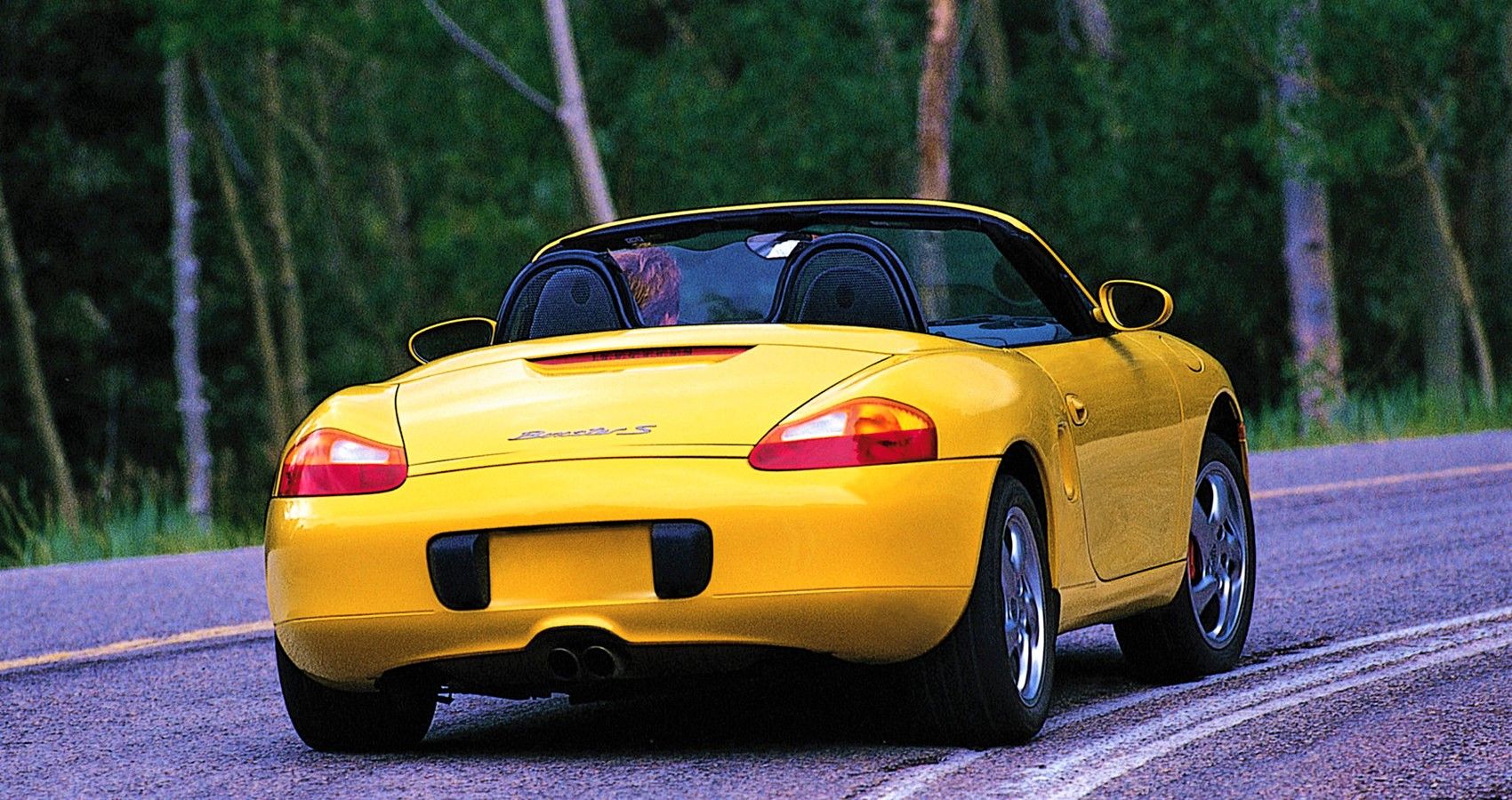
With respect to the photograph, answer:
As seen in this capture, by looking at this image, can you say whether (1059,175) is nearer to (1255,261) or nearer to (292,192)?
(1255,261)

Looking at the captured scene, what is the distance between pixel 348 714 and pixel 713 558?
1.23 metres

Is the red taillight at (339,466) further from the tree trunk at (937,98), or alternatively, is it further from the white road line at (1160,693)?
the tree trunk at (937,98)

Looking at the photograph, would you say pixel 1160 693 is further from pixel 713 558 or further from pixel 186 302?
pixel 186 302

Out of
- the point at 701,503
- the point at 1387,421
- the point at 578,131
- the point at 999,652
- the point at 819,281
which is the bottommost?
the point at 1387,421

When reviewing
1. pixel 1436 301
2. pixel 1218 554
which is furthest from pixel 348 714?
pixel 1436 301

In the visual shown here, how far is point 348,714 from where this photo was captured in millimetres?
5953

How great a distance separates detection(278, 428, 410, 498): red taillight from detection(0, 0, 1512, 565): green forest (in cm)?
1122

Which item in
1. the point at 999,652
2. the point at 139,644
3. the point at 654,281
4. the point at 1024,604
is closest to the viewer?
the point at 999,652

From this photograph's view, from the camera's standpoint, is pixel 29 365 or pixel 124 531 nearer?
pixel 124 531

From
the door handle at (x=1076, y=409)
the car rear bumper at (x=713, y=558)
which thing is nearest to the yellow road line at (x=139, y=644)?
the car rear bumper at (x=713, y=558)

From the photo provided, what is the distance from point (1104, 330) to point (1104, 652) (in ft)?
4.18

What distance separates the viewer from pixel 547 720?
664 cm

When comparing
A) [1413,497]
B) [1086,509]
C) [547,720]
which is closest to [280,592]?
[547,720]

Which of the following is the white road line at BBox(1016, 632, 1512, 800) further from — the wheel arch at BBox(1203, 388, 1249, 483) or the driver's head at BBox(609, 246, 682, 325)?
the driver's head at BBox(609, 246, 682, 325)
